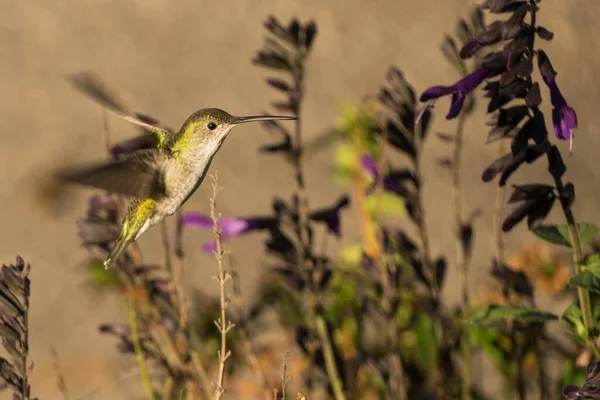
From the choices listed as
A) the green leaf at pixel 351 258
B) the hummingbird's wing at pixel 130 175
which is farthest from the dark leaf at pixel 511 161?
the green leaf at pixel 351 258

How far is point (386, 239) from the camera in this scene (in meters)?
1.93

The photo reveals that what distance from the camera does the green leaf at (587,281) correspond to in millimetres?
1261

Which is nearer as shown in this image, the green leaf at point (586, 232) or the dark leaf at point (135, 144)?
the green leaf at point (586, 232)

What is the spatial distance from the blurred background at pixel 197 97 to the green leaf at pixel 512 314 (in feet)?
6.43

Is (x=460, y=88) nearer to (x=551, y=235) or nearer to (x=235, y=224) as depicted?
(x=551, y=235)

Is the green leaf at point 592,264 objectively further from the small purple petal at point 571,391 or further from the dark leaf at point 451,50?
the dark leaf at point 451,50

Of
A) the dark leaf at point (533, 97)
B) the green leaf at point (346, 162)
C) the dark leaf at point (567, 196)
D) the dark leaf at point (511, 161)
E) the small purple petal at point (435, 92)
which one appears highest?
the green leaf at point (346, 162)

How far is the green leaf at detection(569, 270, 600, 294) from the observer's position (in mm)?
1261

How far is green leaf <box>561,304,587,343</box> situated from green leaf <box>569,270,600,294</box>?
0.14 m

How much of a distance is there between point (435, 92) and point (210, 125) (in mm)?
442

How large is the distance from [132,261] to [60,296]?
1732 mm

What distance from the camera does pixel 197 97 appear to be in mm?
3617

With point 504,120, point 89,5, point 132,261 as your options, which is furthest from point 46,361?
point 504,120

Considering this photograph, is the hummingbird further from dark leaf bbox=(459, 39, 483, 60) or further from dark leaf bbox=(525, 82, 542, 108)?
dark leaf bbox=(525, 82, 542, 108)
